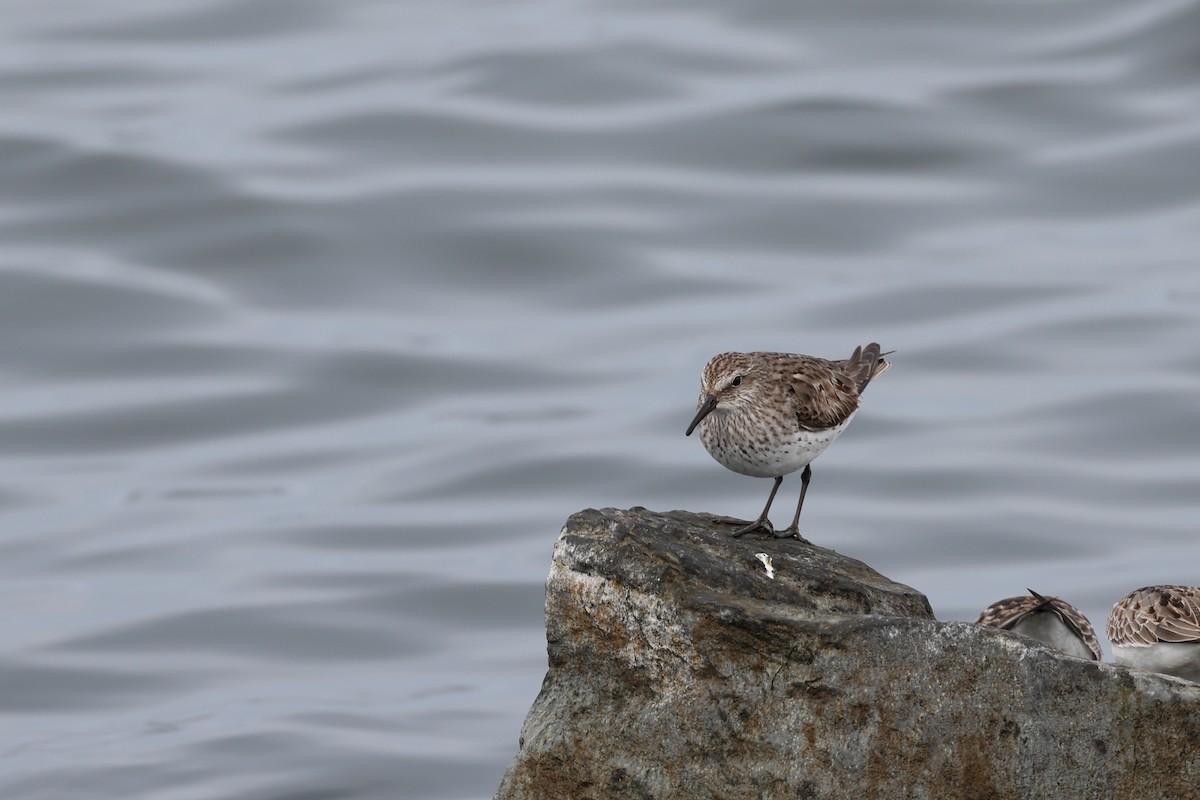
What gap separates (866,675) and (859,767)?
0.36 meters

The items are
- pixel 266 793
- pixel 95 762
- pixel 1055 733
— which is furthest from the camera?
pixel 95 762

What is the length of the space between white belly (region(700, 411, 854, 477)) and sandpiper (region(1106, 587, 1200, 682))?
1.88 metres

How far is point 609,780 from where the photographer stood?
793cm

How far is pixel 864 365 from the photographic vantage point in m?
12.1

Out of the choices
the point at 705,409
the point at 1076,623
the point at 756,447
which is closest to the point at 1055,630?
the point at 1076,623

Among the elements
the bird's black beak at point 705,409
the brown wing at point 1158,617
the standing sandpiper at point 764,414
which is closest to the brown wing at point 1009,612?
the brown wing at point 1158,617

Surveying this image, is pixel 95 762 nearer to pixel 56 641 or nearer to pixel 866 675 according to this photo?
pixel 56 641

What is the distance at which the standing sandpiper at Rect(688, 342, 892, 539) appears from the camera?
1022 centimetres

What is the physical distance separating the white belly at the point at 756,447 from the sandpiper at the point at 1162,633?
1878 mm

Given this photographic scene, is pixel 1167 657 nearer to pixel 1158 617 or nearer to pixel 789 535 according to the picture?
pixel 1158 617

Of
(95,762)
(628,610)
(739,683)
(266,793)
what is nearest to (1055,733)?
(739,683)

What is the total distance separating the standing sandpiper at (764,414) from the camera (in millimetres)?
10219

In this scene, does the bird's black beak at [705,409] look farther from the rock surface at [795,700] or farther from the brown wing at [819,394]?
the rock surface at [795,700]

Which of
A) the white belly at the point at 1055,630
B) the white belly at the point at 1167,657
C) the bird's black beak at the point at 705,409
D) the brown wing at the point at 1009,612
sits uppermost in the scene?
the bird's black beak at the point at 705,409
